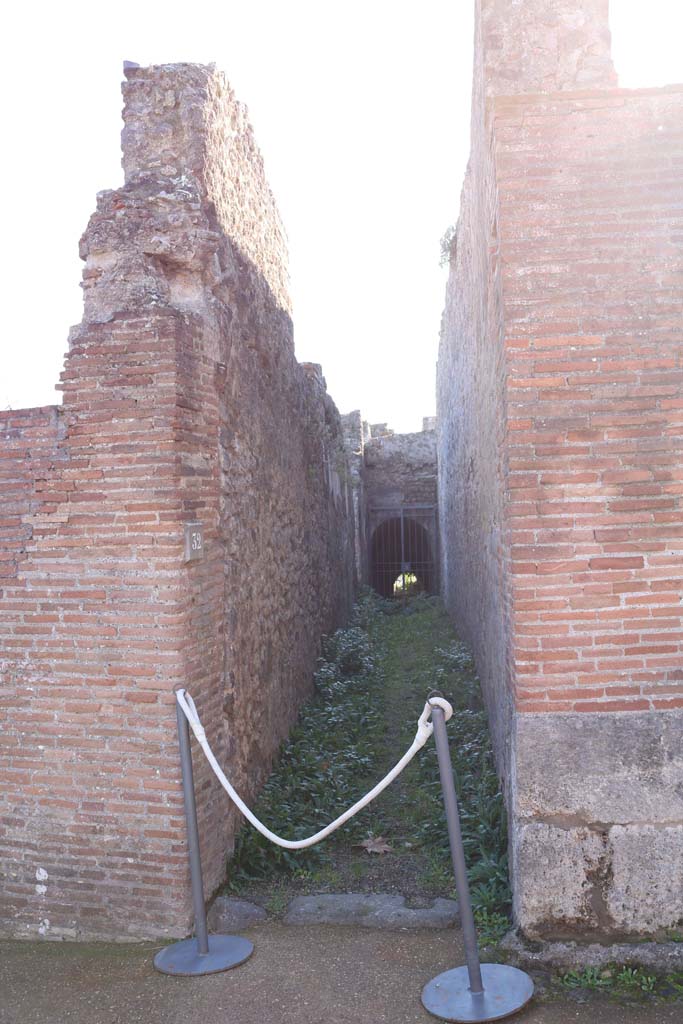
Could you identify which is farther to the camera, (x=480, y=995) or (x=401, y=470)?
(x=401, y=470)

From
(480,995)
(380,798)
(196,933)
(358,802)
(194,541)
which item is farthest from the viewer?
(380,798)

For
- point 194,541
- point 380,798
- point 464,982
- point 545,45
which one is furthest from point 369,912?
point 545,45

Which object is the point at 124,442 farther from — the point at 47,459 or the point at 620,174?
the point at 620,174

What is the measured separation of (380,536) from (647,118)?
18.0 meters

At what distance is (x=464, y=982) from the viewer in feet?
10.6

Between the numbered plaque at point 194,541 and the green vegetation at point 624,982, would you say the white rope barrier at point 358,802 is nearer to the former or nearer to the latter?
the numbered plaque at point 194,541

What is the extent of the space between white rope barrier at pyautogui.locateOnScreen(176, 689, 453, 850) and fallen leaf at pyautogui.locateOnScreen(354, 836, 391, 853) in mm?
1426

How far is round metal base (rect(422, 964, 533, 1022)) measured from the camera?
302 centimetres

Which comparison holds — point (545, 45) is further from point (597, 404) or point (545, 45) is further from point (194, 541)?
point (194, 541)

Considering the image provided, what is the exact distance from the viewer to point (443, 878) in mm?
4273

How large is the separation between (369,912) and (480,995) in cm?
94

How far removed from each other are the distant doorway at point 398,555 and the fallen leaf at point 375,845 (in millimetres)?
15167

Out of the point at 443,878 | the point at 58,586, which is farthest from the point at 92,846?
the point at 443,878

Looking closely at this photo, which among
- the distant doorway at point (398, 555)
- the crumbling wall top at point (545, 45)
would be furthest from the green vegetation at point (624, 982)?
the distant doorway at point (398, 555)
